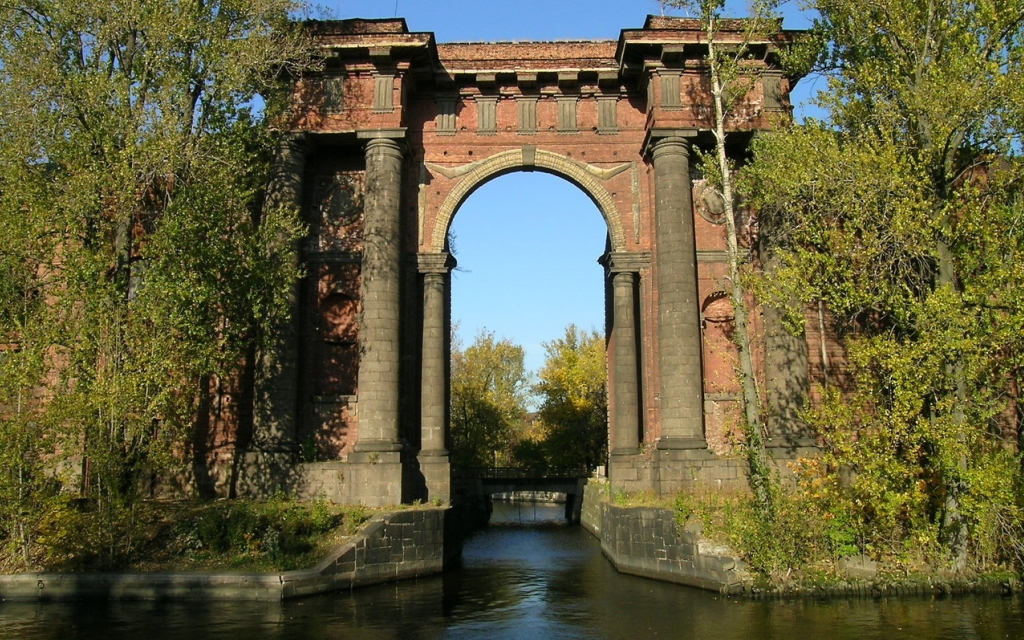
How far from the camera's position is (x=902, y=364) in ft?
45.4

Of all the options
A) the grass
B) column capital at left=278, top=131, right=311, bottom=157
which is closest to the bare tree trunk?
the grass

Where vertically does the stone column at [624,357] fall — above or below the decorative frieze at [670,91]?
below

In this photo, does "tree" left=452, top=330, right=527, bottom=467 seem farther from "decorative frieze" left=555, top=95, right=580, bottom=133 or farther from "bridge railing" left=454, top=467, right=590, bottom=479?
"decorative frieze" left=555, top=95, right=580, bottom=133

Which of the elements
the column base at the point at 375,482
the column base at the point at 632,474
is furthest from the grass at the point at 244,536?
the column base at the point at 632,474

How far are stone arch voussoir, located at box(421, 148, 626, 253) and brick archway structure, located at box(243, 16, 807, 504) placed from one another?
2.2 inches

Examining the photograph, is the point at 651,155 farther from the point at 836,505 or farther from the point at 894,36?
the point at 836,505

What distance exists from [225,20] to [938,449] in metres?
17.0

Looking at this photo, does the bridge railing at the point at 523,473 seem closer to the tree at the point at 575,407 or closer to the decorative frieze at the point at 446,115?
the tree at the point at 575,407

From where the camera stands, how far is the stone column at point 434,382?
66.2ft

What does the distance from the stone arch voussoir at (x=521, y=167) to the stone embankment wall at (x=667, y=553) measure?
7.48m

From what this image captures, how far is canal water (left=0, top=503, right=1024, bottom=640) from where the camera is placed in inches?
451

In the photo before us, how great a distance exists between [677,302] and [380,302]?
7079mm

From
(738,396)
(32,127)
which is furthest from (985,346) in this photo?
(32,127)

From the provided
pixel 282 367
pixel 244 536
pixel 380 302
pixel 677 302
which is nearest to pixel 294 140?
pixel 380 302
